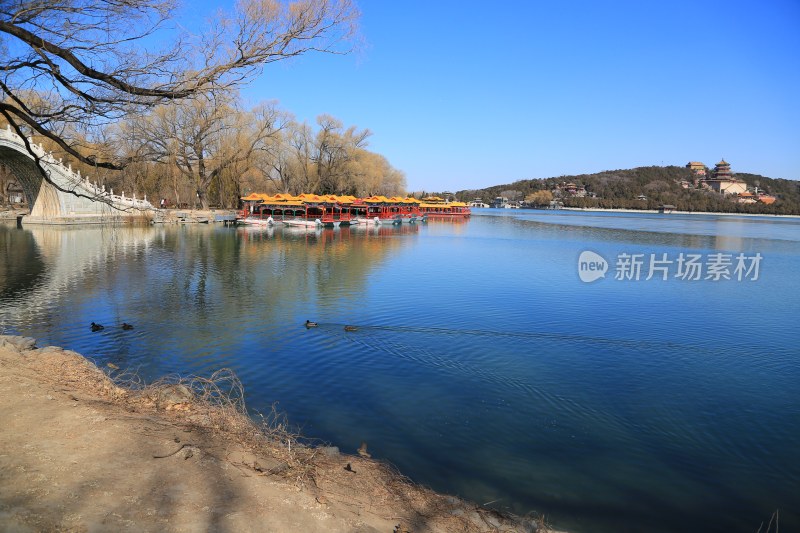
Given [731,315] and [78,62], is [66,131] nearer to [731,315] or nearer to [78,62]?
[78,62]

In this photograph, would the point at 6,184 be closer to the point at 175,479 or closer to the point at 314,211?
the point at 314,211

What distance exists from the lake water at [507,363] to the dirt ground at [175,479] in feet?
3.43

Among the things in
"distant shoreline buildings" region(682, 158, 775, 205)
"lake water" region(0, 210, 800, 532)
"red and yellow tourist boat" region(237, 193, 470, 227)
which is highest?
"distant shoreline buildings" region(682, 158, 775, 205)

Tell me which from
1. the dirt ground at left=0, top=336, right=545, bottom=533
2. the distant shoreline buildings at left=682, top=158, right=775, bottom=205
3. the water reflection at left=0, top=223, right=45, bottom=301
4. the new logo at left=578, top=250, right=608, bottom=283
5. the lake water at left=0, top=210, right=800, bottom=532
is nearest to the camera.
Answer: the dirt ground at left=0, top=336, right=545, bottom=533

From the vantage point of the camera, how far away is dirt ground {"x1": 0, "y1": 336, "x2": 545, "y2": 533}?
10.6 feet

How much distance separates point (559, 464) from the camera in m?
5.83

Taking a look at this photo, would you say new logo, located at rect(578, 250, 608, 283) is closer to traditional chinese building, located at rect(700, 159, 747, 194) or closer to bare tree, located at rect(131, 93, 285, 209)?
bare tree, located at rect(131, 93, 285, 209)

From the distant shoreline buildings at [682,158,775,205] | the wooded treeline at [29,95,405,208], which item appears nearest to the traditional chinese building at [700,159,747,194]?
the distant shoreline buildings at [682,158,775,205]

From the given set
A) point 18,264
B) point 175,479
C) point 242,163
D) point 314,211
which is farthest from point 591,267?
point 242,163

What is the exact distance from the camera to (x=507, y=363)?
9234 millimetres

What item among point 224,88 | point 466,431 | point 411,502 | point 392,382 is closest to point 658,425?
point 466,431

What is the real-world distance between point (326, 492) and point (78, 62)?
458 cm

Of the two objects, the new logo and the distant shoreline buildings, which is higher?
the distant shoreline buildings

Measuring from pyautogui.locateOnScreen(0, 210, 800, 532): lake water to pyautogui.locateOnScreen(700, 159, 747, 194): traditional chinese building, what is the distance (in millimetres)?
144332
